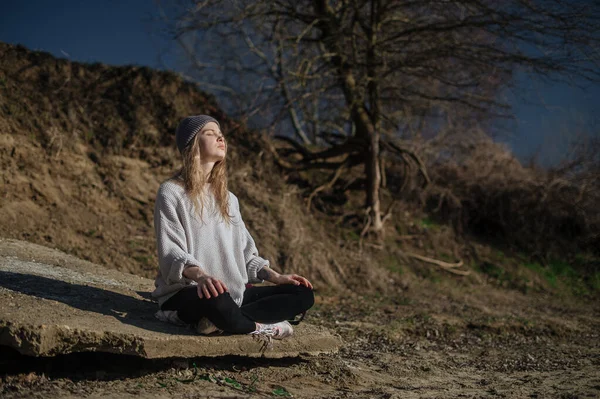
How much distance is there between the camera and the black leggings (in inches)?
135

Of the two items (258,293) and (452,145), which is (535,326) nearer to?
(258,293)

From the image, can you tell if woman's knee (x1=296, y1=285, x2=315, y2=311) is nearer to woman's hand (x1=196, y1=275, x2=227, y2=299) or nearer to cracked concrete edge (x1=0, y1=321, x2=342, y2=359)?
cracked concrete edge (x1=0, y1=321, x2=342, y2=359)

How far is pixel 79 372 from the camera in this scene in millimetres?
3469

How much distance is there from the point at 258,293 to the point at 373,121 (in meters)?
7.14

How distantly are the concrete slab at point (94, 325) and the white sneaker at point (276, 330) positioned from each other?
0.05m

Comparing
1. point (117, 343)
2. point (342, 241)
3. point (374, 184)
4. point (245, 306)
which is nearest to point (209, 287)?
point (245, 306)

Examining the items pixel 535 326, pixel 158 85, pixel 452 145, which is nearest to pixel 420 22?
pixel 452 145

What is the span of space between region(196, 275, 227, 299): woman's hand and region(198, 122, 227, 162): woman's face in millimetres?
930

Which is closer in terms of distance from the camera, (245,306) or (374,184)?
(245,306)

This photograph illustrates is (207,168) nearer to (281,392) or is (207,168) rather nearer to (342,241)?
(281,392)

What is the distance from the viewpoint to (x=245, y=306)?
146 inches

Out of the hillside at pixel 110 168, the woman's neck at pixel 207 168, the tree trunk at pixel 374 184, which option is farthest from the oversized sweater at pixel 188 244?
the tree trunk at pixel 374 184

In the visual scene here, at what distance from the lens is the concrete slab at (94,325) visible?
316cm

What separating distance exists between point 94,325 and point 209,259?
0.81 meters
